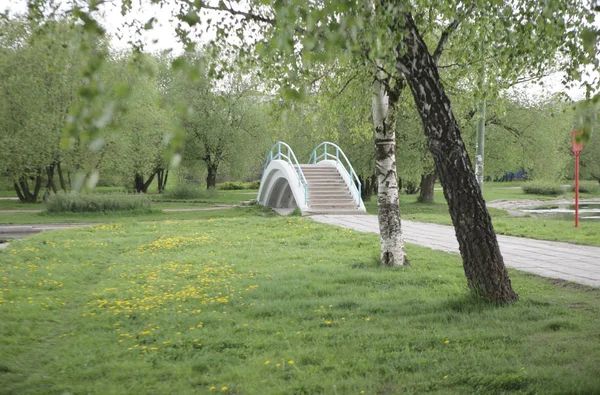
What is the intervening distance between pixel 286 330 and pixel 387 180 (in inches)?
171

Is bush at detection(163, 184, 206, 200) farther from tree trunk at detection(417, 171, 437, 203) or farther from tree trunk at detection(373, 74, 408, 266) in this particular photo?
tree trunk at detection(373, 74, 408, 266)

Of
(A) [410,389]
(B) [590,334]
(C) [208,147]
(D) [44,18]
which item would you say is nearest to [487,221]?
(B) [590,334]

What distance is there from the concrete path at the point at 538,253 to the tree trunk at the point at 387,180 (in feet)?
6.78

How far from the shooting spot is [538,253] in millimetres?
11398

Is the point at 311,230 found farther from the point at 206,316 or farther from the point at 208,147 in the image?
the point at 208,147

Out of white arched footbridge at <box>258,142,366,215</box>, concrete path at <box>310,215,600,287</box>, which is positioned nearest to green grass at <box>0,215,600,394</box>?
concrete path at <box>310,215,600,287</box>

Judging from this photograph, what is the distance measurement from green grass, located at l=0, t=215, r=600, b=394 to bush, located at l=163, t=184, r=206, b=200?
30.1 metres

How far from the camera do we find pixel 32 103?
97.1 ft

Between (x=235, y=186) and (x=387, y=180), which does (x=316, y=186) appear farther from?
(x=235, y=186)

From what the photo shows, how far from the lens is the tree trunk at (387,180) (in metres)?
9.55

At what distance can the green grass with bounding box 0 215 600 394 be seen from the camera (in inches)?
177

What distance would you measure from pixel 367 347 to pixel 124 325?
2925mm

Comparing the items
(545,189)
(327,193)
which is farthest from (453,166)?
(545,189)

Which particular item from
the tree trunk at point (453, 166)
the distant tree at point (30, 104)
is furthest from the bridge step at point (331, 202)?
the tree trunk at point (453, 166)
